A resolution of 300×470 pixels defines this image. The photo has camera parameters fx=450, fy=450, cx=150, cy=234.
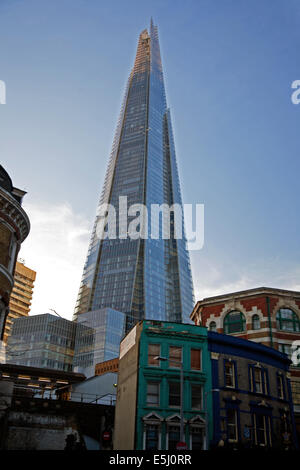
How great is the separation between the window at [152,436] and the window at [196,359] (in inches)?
209

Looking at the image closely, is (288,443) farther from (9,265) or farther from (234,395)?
(9,265)

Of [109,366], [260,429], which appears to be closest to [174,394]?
[260,429]

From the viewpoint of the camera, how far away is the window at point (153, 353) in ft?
110

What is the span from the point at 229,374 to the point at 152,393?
6707 mm

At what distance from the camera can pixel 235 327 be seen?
150 feet

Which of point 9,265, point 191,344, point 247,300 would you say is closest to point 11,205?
point 9,265

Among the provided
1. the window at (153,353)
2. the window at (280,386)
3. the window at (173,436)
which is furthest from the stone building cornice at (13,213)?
the window at (280,386)

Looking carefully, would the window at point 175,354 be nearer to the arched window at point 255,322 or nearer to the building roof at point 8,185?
the arched window at point 255,322

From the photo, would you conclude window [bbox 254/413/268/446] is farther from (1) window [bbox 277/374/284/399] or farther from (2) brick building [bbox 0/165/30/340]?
(2) brick building [bbox 0/165/30/340]

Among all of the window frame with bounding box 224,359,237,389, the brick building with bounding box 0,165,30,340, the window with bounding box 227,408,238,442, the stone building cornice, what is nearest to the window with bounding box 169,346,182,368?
the window frame with bounding box 224,359,237,389

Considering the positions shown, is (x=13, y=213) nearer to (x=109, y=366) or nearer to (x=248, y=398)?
(x=248, y=398)

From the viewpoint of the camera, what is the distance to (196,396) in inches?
1312
